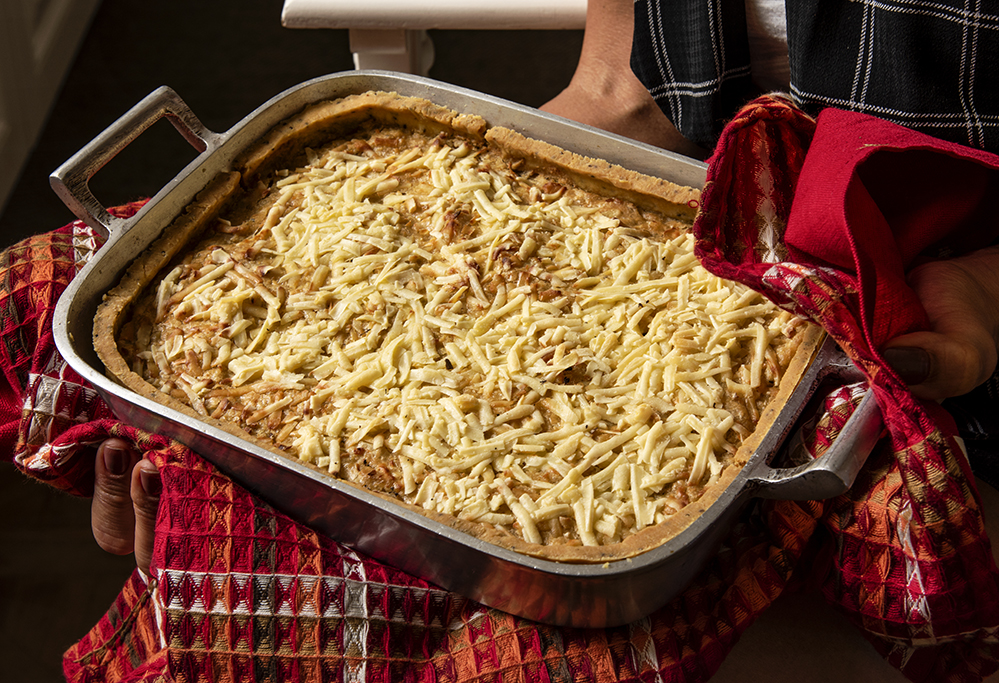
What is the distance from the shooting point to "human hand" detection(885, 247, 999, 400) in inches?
29.2

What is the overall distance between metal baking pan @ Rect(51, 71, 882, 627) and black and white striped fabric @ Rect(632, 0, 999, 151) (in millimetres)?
178

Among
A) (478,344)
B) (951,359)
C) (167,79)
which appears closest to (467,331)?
(478,344)

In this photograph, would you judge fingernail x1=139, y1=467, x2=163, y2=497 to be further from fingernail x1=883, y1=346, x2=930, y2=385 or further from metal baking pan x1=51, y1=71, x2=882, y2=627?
fingernail x1=883, y1=346, x2=930, y2=385

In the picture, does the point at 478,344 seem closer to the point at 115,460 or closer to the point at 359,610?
the point at 359,610

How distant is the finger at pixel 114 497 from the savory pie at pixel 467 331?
9 centimetres

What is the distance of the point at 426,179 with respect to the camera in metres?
1.08

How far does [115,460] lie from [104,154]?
0.34 metres

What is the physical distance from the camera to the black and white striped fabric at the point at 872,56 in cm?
88

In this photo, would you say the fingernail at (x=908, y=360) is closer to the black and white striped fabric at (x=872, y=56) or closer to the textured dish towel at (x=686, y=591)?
the textured dish towel at (x=686, y=591)

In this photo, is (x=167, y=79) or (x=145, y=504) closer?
(x=145, y=504)

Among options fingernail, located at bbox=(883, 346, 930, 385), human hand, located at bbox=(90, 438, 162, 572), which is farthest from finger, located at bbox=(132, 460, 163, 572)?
fingernail, located at bbox=(883, 346, 930, 385)

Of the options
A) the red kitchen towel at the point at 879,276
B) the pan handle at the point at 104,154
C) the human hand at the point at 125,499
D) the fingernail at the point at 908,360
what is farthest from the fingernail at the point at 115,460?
the fingernail at the point at 908,360

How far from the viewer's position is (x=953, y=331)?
774 millimetres

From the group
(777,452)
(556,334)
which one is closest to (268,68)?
(556,334)
